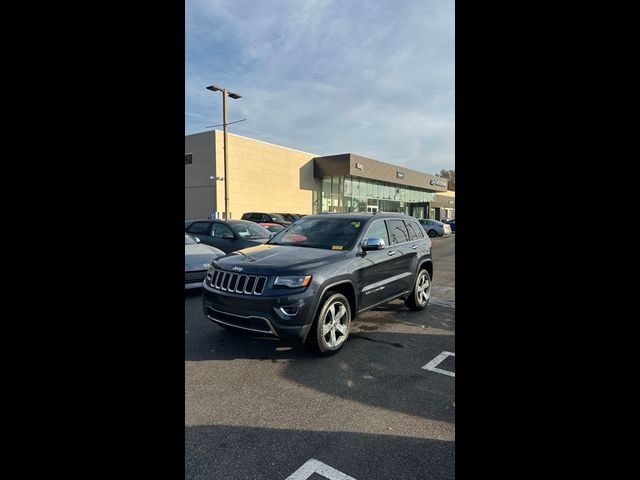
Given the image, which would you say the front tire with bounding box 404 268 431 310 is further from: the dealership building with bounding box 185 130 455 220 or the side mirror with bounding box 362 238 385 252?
the dealership building with bounding box 185 130 455 220

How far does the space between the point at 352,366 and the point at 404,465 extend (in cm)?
156

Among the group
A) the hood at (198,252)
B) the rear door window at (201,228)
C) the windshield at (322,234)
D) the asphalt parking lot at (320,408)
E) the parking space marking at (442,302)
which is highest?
the rear door window at (201,228)

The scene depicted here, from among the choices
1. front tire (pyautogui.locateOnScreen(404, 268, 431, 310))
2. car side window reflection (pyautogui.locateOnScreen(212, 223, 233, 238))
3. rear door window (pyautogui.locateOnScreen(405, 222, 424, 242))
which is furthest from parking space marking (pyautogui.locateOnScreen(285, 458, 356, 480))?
car side window reflection (pyautogui.locateOnScreen(212, 223, 233, 238))

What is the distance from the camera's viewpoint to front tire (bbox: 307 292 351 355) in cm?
394

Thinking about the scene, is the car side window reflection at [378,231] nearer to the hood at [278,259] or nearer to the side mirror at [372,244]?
the side mirror at [372,244]

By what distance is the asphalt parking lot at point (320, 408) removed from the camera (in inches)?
89.1

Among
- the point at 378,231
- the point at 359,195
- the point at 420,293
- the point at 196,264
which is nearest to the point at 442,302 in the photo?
the point at 420,293

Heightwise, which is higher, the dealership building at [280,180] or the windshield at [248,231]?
the dealership building at [280,180]

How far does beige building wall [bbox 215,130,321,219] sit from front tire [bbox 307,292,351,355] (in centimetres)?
2279

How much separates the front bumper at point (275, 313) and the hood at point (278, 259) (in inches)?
11.6

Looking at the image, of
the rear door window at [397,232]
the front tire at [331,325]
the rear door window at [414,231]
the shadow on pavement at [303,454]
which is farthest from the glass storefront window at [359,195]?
the shadow on pavement at [303,454]

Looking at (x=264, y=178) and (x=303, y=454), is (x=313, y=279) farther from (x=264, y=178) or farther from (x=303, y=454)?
(x=264, y=178)
